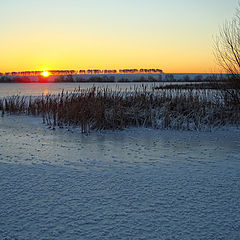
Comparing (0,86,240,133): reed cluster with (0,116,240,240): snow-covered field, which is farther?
(0,86,240,133): reed cluster

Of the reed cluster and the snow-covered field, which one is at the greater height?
the reed cluster

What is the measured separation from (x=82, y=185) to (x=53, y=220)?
0.74m

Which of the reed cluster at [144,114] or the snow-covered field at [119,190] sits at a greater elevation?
the reed cluster at [144,114]

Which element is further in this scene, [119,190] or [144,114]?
[144,114]

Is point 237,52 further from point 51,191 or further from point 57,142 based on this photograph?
point 51,191

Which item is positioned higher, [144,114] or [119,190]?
[144,114]

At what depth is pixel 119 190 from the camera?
8.43ft

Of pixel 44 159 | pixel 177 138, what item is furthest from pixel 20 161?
pixel 177 138

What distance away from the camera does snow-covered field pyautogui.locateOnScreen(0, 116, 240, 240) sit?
188 centimetres

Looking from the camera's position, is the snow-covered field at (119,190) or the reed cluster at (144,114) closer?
the snow-covered field at (119,190)

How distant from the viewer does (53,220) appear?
6.51ft

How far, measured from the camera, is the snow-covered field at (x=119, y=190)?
1877mm

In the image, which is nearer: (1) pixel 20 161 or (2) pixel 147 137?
(1) pixel 20 161

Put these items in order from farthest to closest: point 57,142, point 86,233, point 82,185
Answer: point 57,142
point 82,185
point 86,233
